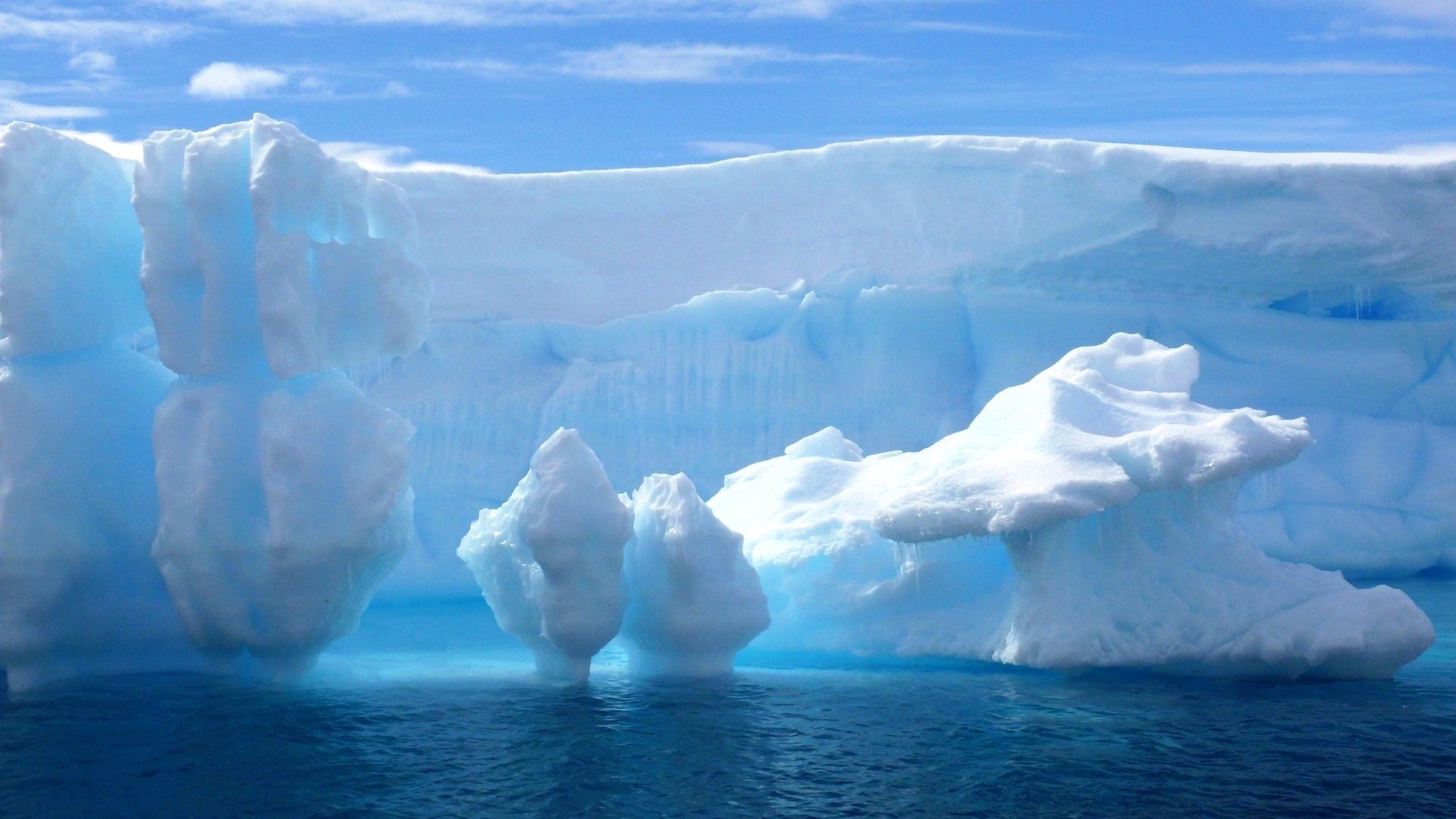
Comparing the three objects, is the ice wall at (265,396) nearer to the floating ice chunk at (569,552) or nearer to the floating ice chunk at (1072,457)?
the floating ice chunk at (569,552)

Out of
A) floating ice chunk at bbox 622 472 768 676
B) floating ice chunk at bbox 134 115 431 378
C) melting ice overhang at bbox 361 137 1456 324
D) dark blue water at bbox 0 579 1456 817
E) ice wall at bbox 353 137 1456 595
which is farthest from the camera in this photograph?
ice wall at bbox 353 137 1456 595

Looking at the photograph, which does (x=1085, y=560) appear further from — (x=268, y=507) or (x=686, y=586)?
(x=268, y=507)

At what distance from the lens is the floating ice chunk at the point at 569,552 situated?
9180 millimetres

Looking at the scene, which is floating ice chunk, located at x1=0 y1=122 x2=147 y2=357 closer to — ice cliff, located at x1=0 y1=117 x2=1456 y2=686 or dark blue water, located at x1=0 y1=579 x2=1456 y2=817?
ice cliff, located at x1=0 y1=117 x2=1456 y2=686

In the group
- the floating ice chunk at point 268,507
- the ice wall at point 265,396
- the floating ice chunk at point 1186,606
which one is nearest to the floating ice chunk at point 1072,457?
the floating ice chunk at point 1186,606

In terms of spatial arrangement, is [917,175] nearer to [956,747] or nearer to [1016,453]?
[1016,453]

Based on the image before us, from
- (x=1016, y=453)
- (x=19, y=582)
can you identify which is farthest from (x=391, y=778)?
(x=1016, y=453)

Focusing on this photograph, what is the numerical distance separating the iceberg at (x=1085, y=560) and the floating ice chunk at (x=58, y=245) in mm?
5095

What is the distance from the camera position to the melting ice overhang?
45.6 feet

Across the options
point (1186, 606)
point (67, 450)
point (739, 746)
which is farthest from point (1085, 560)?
point (67, 450)

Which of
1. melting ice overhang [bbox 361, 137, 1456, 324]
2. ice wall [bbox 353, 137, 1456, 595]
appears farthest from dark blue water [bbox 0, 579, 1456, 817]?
melting ice overhang [bbox 361, 137, 1456, 324]

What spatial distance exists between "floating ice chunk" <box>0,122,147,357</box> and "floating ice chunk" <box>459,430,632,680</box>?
125 inches

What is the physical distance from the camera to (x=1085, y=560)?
32.2 feet

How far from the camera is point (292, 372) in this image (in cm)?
931
